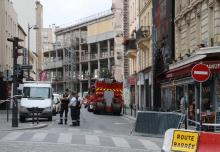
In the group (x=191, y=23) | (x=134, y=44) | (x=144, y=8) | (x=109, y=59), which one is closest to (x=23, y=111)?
(x=191, y=23)

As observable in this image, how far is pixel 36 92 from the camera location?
34.5m

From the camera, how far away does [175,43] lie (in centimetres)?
3844

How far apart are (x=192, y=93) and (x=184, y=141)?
18116 millimetres

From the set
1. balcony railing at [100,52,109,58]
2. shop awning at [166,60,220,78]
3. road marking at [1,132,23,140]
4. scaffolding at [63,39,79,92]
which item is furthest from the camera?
scaffolding at [63,39,79,92]

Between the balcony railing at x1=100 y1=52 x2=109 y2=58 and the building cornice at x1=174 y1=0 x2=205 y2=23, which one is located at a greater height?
the balcony railing at x1=100 y1=52 x2=109 y2=58

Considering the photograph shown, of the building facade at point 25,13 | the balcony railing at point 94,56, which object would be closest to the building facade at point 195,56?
the building facade at point 25,13

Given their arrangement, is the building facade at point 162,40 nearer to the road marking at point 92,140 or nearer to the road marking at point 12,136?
the road marking at point 92,140

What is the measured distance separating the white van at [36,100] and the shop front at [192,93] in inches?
273

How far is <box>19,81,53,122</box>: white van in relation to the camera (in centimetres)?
3288

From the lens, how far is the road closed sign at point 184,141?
531 inches

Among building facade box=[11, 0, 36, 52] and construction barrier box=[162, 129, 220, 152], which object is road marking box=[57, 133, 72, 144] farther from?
building facade box=[11, 0, 36, 52]

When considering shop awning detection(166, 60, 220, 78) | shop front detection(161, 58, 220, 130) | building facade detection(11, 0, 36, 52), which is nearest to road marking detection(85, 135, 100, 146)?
shop front detection(161, 58, 220, 130)

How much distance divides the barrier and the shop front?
233 centimetres

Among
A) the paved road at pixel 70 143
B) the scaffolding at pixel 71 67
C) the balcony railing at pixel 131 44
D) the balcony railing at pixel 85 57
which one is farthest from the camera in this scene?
the scaffolding at pixel 71 67
